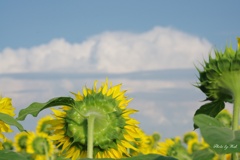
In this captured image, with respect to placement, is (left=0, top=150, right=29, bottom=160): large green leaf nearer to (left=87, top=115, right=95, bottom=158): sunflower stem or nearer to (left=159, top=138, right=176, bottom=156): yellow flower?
(left=87, top=115, right=95, bottom=158): sunflower stem

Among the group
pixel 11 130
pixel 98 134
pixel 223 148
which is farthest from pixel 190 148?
pixel 223 148

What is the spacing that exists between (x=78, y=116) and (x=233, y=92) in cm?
67

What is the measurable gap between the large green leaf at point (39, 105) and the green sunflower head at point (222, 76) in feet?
2.40

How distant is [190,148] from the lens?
748cm

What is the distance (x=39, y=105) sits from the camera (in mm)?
1569

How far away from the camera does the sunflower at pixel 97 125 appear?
1832mm

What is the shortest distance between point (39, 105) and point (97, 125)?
0.34 m

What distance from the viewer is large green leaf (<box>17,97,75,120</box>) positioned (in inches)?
57.4

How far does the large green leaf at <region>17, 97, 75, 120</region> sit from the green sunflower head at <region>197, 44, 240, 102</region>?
731 mm

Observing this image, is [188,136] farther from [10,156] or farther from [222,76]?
[10,156]

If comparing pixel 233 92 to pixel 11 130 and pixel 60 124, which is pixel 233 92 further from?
pixel 11 130

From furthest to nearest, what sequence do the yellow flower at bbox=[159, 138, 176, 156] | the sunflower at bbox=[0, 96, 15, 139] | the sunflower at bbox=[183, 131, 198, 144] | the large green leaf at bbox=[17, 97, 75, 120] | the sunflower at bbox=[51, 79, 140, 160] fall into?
the sunflower at bbox=[183, 131, 198, 144] < the yellow flower at bbox=[159, 138, 176, 156] < the sunflower at bbox=[0, 96, 15, 139] < the sunflower at bbox=[51, 79, 140, 160] < the large green leaf at bbox=[17, 97, 75, 120]

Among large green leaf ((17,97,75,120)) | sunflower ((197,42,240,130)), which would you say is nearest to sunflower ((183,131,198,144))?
sunflower ((197,42,240,130))

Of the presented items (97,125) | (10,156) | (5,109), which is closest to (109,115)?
(97,125)
